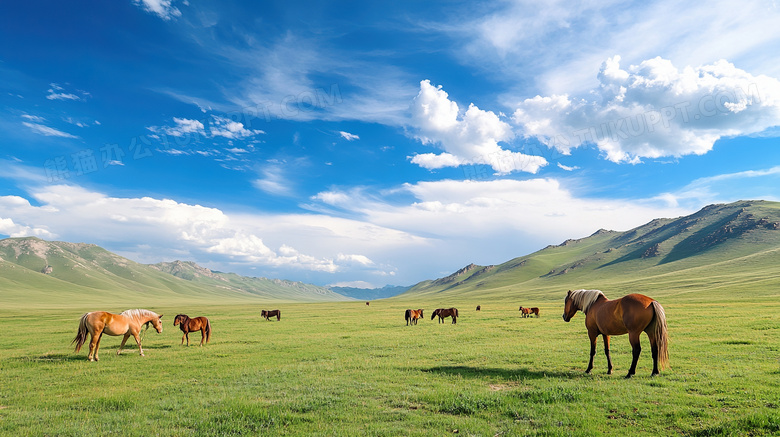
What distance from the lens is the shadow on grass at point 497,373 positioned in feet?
41.5

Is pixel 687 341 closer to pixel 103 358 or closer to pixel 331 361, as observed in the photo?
pixel 331 361

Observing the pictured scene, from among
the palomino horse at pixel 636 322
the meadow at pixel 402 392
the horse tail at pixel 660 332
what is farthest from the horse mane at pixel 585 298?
the meadow at pixel 402 392

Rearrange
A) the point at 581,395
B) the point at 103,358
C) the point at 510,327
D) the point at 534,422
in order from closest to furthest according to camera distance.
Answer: the point at 534,422 < the point at 581,395 < the point at 103,358 < the point at 510,327

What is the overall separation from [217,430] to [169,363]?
11294mm

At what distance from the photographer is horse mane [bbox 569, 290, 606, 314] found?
45.8 feet

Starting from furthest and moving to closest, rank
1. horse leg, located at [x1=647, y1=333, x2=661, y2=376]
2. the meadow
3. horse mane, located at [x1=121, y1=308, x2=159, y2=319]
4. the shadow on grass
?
1. horse mane, located at [x1=121, y1=308, x2=159, y2=319]
2. the shadow on grass
3. horse leg, located at [x1=647, y1=333, x2=661, y2=376]
4. the meadow

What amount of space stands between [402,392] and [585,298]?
8.26 metres

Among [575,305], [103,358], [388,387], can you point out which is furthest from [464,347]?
[103,358]

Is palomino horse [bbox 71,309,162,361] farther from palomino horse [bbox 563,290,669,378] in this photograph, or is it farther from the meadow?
palomino horse [bbox 563,290,669,378]

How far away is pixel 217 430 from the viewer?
823cm

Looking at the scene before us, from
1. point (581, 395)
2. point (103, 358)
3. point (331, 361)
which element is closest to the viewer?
point (581, 395)

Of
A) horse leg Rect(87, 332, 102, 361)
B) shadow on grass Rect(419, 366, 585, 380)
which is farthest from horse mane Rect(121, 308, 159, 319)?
shadow on grass Rect(419, 366, 585, 380)

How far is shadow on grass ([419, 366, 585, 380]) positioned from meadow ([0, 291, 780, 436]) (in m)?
0.07

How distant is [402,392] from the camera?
35.7 ft
